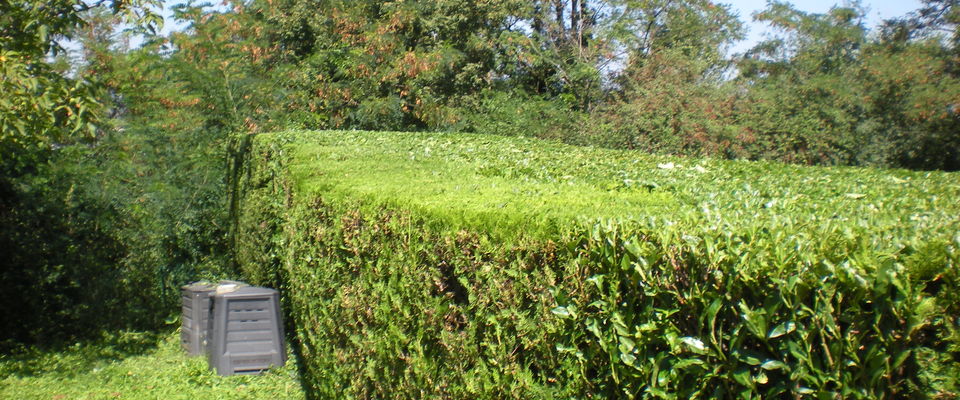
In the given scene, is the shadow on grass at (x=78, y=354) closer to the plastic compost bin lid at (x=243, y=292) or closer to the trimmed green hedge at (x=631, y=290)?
the plastic compost bin lid at (x=243, y=292)

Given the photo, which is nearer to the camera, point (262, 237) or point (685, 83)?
point (262, 237)

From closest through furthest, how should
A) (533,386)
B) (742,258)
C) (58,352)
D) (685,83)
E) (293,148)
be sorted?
1. (742,258)
2. (533,386)
3. (293,148)
4. (58,352)
5. (685,83)

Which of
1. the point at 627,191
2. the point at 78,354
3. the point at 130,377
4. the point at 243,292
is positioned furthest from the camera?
the point at 78,354

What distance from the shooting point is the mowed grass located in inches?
255

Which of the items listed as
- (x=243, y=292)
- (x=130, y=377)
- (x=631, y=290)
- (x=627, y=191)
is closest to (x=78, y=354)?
(x=130, y=377)

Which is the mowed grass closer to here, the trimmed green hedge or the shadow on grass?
the shadow on grass

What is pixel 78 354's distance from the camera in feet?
28.3

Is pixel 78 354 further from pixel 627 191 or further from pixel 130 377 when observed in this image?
pixel 627 191

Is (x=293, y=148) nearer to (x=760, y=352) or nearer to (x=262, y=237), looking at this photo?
(x=262, y=237)

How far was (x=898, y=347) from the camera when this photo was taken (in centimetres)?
177

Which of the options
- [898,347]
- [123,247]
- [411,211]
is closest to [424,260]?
[411,211]

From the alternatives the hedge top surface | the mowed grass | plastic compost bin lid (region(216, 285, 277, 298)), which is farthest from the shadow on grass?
the hedge top surface

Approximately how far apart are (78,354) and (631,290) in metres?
8.20

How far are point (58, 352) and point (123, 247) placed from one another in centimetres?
188
